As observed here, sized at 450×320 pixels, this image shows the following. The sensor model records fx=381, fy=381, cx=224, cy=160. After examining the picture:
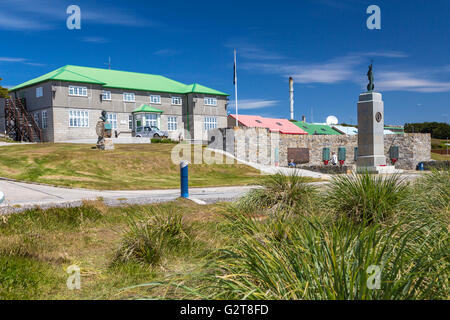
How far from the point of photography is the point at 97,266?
17.1 feet

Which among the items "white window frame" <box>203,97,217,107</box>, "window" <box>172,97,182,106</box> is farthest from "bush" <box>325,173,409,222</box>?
"white window frame" <box>203,97,217,107</box>

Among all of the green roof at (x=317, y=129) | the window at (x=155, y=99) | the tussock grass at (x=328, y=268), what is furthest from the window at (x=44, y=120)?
the tussock grass at (x=328, y=268)

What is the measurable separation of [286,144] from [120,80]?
22.2 m

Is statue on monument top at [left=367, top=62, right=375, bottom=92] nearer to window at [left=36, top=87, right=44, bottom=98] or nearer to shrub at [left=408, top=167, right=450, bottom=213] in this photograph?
shrub at [left=408, top=167, right=450, bottom=213]

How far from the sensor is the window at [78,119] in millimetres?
40094

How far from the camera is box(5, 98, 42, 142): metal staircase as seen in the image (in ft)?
134

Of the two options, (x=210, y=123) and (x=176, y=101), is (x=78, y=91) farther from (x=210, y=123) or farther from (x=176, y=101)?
(x=210, y=123)

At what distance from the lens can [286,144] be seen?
37.2 m

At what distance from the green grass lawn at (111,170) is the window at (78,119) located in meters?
18.0

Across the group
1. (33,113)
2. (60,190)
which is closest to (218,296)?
(60,190)

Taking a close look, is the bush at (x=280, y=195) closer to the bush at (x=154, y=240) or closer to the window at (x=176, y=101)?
the bush at (x=154, y=240)

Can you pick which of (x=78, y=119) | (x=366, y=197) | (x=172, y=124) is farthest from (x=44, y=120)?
(x=366, y=197)
